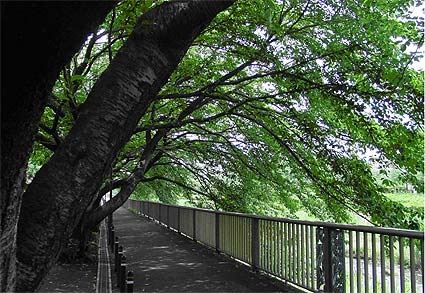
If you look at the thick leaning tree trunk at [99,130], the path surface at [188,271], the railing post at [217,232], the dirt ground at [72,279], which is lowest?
the dirt ground at [72,279]

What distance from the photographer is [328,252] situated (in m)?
6.13

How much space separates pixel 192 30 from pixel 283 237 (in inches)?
211

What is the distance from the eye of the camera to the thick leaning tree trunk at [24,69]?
1962 millimetres

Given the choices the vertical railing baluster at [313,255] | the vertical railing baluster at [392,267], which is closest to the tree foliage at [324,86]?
the vertical railing baluster at [313,255]

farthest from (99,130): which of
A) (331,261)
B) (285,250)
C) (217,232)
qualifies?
(217,232)

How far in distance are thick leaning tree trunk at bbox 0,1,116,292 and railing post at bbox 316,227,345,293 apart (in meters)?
4.70

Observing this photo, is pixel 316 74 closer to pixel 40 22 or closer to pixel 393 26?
pixel 393 26

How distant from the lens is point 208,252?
11852mm

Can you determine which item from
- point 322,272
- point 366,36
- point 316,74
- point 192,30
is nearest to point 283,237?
point 322,272

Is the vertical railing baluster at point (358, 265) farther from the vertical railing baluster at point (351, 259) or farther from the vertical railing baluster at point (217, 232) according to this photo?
the vertical railing baluster at point (217, 232)

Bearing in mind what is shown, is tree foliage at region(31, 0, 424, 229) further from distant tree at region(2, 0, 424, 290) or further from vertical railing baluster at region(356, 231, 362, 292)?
vertical railing baluster at region(356, 231, 362, 292)

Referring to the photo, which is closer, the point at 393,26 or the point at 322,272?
the point at 322,272

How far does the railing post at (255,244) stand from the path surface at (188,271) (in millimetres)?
272

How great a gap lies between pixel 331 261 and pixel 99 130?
4386 mm
